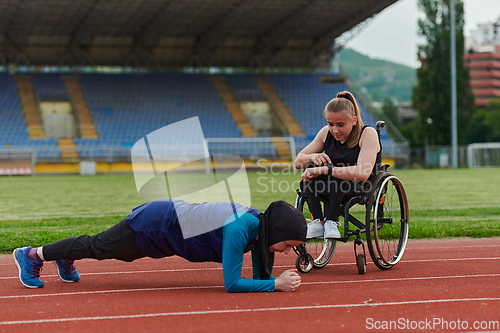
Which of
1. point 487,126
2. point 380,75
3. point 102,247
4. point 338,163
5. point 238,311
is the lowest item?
point 238,311

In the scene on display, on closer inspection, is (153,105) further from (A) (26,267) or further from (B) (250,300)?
(B) (250,300)

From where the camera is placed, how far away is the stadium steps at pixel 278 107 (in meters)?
31.8

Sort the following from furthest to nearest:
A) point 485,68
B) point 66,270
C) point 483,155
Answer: point 485,68, point 483,155, point 66,270

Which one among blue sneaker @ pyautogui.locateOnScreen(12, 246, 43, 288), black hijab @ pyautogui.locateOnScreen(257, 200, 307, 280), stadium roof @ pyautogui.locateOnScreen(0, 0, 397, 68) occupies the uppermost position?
stadium roof @ pyautogui.locateOnScreen(0, 0, 397, 68)

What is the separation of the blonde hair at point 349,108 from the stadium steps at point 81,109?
26037mm

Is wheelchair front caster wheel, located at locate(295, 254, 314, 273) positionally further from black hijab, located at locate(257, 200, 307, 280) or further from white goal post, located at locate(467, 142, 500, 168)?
white goal post, located at locate(467, 142, 500, 168)

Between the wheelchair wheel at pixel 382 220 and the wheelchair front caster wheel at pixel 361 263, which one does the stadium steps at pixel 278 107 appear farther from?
the wheelchair front caster wheel at pixel 361 263

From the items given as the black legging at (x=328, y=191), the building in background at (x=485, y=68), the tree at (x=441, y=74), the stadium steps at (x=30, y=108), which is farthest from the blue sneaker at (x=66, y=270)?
the building in background at (x=485, y=68)

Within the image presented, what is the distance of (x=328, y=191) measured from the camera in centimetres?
445

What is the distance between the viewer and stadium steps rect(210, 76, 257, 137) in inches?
1238

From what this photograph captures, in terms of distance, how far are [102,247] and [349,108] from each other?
2175mm

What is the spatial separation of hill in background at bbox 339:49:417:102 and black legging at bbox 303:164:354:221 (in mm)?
134147

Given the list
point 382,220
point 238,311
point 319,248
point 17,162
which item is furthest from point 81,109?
point 238,311

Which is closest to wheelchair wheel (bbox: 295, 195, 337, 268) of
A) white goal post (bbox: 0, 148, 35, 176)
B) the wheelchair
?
the wheelchair
